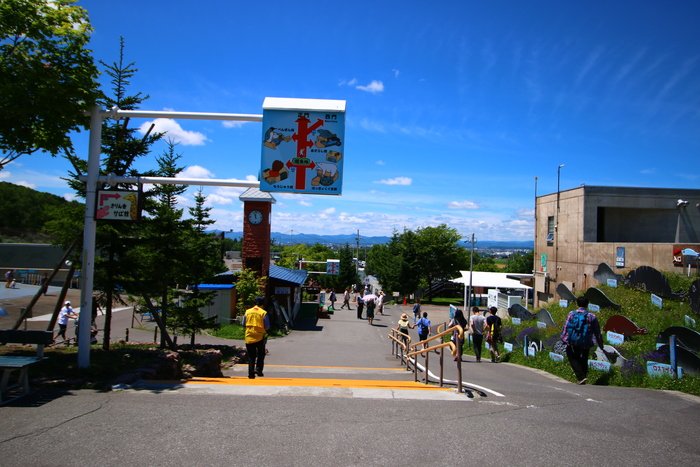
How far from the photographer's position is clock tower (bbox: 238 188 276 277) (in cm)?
2505

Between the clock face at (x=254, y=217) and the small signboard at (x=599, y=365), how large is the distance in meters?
18.9

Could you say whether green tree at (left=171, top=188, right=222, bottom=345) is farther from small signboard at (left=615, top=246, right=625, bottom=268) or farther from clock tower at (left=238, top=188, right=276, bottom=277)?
small signboard at (left=615, top=246, right=625, bottom=268)

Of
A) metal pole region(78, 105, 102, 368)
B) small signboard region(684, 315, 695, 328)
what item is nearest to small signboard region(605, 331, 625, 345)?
small signboard region(684, 315, 695, 328)

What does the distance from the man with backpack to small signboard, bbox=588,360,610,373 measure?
0.68m

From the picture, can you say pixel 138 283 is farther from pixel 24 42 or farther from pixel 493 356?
pixel 493 356

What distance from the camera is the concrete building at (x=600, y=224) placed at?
23327 millimetres

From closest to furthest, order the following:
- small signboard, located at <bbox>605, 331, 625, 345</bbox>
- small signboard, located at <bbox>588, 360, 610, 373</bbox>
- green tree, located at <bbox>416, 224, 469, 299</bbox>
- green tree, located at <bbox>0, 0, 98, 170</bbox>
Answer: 1. green tree, located at <bbox>0, 0, 98, 170</bbox>
2. small signboard, located at <bbox>588, 360, 610, 373</bbox>
3. small signboard, located at <bbox>605, 331, 625, 345</bbox>
4. green tree, located at <bbox>416, 224, 469, 299</bbox>

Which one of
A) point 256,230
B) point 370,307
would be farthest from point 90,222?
point 370,307

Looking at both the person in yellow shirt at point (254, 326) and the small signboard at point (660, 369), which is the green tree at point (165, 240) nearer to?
the person in yellow shirt at point (254, 326)

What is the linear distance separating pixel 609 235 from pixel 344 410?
2435 cm

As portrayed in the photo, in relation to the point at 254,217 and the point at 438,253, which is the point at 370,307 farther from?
the point at 438,253

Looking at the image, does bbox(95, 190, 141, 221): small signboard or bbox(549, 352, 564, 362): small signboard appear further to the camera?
bbox(549, 352, 564, 362): small signboard

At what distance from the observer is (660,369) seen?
838 cm

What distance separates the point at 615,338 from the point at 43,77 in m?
12.0
